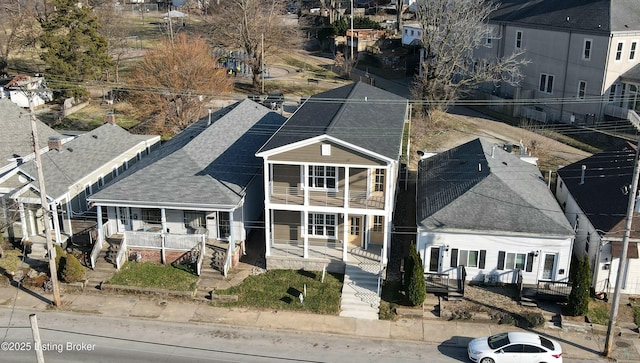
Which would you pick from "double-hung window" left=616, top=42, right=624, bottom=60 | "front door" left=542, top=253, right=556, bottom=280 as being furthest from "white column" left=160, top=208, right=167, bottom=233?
"double-hung window" left=616, top=42, right=624, bottom=60

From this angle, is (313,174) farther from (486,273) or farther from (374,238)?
(486,273)

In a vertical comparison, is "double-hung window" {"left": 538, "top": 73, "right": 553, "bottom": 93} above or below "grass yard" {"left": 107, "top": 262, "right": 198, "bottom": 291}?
above

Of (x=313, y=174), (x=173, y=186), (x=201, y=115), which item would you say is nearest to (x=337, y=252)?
(x=313, y=174)

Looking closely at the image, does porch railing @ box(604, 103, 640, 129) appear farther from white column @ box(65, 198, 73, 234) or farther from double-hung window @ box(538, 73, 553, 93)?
white column @ box(65, 198, 73, 234)

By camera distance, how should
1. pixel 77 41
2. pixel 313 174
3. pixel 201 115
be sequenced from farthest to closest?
pixel 77 41, pixel 201 115, pixel 313 174

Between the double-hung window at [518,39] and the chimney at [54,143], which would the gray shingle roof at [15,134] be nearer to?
the chimney at [54,143]

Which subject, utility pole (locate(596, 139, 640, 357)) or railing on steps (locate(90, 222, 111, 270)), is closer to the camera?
utility pole (locate(596, 139, 640, 357))

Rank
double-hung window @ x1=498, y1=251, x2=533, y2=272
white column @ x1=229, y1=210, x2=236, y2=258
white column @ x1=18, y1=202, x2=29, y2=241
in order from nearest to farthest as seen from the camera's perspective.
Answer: double-hung window @ x1=498, y1=251, x2=533, y2=272 → white column @ x1=229, y1=210, x2=236, y2=258 → white column @ x1=18, y1=202, x2=29, y2=241

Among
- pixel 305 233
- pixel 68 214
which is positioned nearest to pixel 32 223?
pixel 68 214
